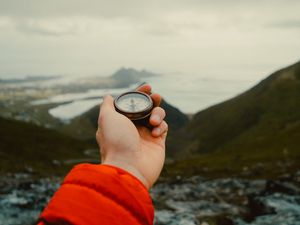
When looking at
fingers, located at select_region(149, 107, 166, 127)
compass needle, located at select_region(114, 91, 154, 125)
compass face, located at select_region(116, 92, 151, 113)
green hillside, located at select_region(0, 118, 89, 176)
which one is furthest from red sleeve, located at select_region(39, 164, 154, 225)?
green hillside, located at select_region(0, 118, 89, 176)

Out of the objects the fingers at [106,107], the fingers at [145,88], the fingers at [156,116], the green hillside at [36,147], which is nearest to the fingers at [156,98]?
the fingers at [145,88]

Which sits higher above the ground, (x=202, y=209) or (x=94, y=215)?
(x=94, y=215)

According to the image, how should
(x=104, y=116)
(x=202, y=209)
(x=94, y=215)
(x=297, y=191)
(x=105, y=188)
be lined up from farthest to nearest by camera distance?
(x=297, y=191) < (x=202, y=209) < (x=104, y=116) < (x=105, y=188) < (x=94, y=215)

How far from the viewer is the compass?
252 inches

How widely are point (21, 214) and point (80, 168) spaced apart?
91.7ft

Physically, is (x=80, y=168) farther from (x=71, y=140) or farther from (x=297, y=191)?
(x=71, y=140)

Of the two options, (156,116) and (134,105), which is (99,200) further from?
(134,105)

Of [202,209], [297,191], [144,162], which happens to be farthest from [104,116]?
[297,191]

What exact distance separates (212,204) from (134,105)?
34.4 metres

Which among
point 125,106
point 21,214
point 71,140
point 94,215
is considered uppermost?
point 94,215

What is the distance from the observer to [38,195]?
39719mm

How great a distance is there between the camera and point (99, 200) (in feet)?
9.98

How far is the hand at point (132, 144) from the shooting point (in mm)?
4285

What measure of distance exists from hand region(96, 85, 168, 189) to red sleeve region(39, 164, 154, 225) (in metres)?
0.75
